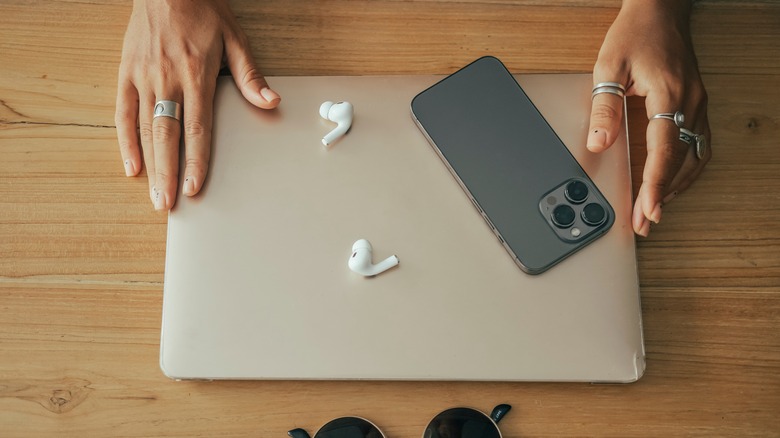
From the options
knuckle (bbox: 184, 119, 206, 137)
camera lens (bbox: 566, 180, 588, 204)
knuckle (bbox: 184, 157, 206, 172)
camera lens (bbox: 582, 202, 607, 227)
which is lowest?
camera lens (bbox: 582, 202, 607, 227)

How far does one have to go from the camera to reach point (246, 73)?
2.53 feet

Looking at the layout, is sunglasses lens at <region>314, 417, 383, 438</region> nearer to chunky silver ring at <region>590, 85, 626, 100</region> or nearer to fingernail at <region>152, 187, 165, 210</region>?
fingernail at <region>152, 187, 165, 210</region>

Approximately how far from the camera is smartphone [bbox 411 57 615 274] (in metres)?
0.69

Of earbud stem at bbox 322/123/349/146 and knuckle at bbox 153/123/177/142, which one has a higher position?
earbud stem at bbox 322/123/349/146

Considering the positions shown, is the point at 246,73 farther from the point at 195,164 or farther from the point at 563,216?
the point at 563,216

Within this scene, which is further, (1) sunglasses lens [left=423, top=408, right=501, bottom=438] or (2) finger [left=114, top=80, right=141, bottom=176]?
(2) finger [left=114, top=80, right=141, bottom=176]

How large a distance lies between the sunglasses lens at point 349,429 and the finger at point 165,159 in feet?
1.00

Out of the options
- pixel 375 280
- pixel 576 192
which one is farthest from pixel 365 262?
pixel 576 192

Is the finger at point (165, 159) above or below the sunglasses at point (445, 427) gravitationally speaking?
above

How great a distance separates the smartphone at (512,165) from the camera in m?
0.69

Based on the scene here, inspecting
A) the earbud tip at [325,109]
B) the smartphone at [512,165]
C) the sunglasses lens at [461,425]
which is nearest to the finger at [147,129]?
the earbud tip at [325,109]

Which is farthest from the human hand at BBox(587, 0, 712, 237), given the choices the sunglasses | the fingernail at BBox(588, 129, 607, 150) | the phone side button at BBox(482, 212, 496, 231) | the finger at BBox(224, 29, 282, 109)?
the finger at BBox(224, 29, 282, 109)

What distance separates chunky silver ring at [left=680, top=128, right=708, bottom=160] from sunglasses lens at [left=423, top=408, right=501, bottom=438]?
1.29 feet

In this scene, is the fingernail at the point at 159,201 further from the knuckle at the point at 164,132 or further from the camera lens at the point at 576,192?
the camera lens at the point at 576,192
